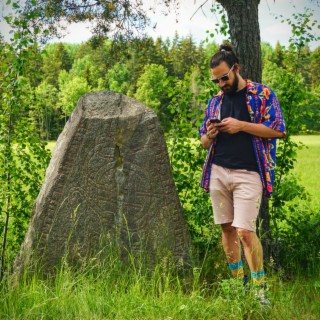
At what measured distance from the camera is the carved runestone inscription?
4945mm

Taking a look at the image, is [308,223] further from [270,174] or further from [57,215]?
[57,215]

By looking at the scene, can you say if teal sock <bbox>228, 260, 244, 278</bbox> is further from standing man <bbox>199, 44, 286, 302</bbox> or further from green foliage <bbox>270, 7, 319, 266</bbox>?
green foliage <bbox>270, 7, 319, 266</bbox>

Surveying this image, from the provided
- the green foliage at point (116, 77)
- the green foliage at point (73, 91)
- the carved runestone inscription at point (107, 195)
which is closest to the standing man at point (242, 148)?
the carved runestone inscription at point (107, 195)

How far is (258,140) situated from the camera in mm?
4277

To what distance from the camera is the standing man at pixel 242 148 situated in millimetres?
4180

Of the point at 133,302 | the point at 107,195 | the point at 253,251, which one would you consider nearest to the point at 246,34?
the point at 107,195

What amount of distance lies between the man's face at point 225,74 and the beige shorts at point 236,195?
0.68 meters

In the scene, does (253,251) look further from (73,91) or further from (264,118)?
(73,91)

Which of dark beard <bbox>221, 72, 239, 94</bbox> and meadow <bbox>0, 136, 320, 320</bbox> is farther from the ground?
dark beard <bbox>221, 72, 239, 94</bbox>

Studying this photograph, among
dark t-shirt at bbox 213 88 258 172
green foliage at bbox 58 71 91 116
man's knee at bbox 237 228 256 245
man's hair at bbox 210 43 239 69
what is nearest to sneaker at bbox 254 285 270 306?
man's knee at bbox 237 228 256 245

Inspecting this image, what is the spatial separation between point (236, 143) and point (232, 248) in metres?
0.96

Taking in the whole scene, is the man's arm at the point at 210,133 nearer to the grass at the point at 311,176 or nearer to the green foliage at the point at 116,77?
the green foliage at the point at 116,77

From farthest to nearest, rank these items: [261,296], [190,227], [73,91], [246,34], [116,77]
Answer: [73,91] → [116,77] → [190,227] → [246,34] → [261,296]

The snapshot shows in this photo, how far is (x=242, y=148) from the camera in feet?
14.1
